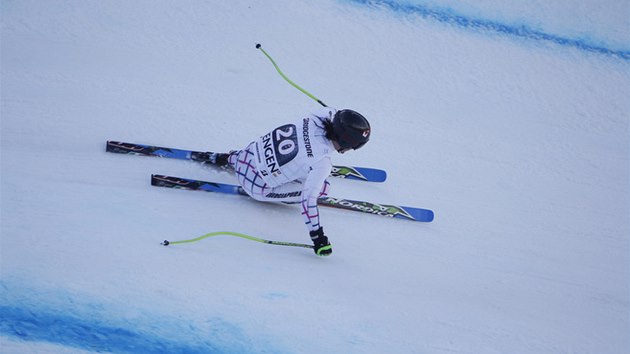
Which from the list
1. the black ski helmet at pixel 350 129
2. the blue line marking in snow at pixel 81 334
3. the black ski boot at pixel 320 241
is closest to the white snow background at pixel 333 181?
the blue line marking in snow at pixel 81 334

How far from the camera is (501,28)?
561cm

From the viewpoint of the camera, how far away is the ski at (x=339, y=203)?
382 centimetres

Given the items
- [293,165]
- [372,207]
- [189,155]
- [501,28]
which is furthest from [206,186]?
[501,28]

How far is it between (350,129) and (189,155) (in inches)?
49.0

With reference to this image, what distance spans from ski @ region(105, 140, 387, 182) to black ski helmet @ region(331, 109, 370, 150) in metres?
0.81

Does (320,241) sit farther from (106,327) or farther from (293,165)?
(106,327)

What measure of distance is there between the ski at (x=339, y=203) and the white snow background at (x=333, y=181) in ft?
0.18

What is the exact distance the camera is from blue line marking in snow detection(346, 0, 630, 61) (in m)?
5.50

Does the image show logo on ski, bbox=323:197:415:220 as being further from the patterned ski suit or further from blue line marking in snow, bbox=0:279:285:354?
blue line marking in snow, bbox=0:279:285:354

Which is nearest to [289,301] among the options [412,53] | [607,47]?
[412,53]

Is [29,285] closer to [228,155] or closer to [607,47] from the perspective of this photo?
[228,155]

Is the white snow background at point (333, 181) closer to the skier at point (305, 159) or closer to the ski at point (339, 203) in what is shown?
the ski at point (339, 203)

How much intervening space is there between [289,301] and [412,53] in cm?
269

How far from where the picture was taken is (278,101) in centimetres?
457
